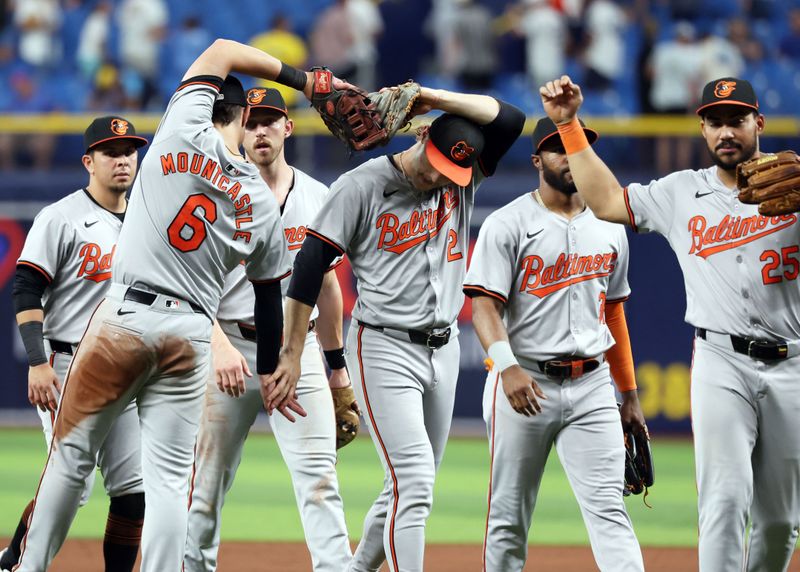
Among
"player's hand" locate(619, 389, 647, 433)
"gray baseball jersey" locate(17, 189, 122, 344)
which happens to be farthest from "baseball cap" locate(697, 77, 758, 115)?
"gray baseball jersey" locate(17, 189, 122, 344)

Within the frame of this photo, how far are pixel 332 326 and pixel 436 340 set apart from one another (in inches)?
32.5

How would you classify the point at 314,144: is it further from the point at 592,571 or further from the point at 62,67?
the point at 592,571

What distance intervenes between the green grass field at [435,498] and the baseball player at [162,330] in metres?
2.72

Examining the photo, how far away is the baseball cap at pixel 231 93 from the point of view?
183 inches

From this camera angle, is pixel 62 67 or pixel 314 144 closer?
pixel 314 144

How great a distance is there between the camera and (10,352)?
11.8 m

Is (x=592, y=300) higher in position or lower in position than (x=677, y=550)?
higher

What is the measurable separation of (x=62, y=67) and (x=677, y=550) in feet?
33.7

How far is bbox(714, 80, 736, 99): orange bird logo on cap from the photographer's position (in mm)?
4715

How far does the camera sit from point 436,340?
506 cm

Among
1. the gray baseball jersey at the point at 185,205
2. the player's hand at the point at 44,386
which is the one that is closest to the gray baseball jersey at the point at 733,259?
the gray baseball jersey at the point at 185,205

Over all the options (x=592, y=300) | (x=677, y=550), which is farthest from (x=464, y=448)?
(x=592, y=300)

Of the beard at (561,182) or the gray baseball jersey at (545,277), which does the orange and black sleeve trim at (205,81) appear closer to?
the gray baseball jersey at (545,277)

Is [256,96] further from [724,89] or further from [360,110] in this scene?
[724,89]
